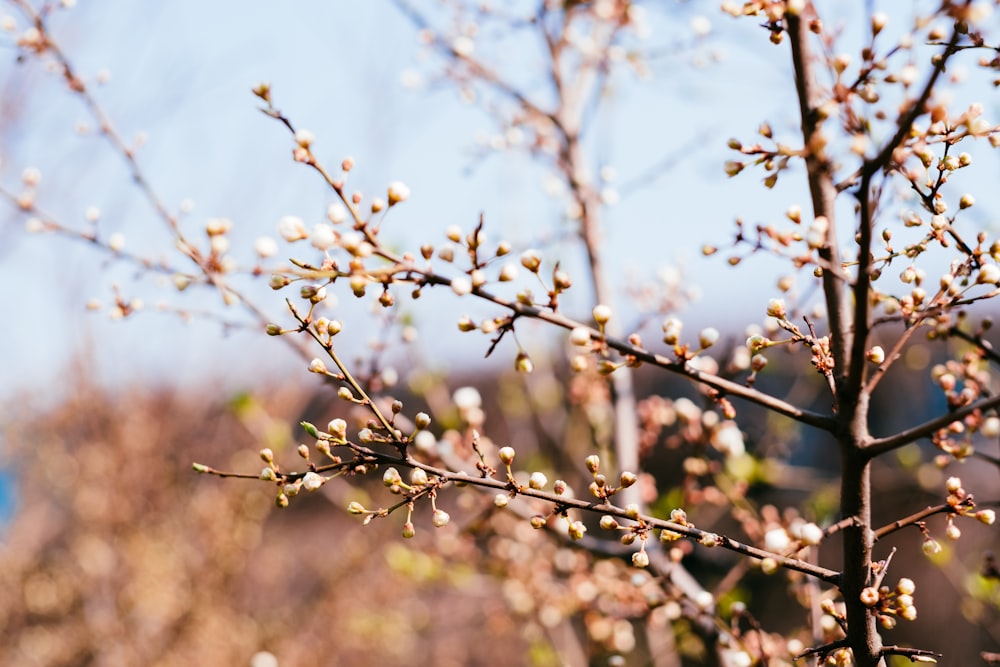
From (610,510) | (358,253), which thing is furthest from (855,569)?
(358,253)

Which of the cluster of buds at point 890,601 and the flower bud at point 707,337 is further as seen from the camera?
the flower bud at point 707,337

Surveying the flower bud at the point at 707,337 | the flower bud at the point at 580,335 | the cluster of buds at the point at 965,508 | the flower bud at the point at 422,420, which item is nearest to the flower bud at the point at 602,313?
the flower bud at the point at 580,335

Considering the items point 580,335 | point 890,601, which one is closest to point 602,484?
point 580,335

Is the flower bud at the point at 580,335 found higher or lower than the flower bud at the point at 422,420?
higher

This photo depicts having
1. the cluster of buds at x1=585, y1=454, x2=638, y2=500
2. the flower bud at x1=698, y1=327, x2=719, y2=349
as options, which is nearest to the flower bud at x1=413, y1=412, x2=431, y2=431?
the cluster of buds at x1=585, y1=454, x2=638, y2=500

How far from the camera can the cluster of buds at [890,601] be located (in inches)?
48.2

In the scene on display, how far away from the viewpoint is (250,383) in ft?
24.3

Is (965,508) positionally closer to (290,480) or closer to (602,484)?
(602,484)

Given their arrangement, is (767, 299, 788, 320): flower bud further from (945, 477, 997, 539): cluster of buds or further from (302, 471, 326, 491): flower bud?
(302, 471, 326, 491): flower bud

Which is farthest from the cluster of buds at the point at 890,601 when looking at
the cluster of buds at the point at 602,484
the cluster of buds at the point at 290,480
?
the cluster of buds at the point at 290,480

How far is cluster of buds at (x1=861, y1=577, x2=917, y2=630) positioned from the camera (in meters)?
1.22

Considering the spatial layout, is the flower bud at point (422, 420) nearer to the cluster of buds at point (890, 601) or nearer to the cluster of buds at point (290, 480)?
the cluster of buds at point (290, 480)

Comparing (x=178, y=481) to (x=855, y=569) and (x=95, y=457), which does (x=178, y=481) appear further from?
(x=855, y=569)

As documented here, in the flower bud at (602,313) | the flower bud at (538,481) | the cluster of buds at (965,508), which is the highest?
the flower bud at (602,313)
